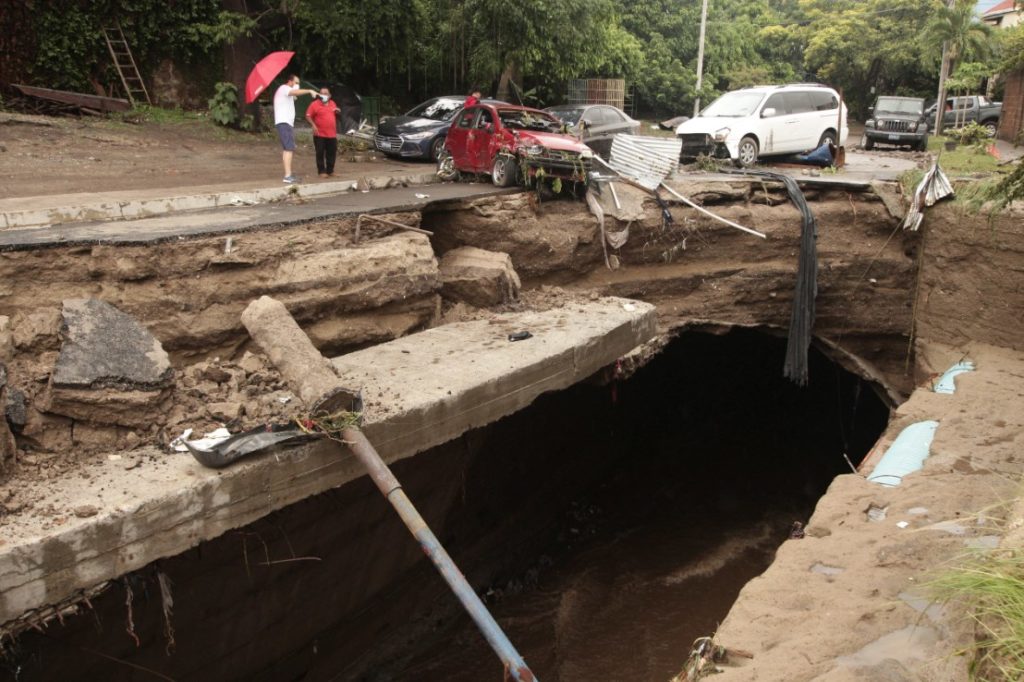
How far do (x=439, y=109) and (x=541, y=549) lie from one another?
33.1ft

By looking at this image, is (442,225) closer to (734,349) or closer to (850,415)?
(734,349)

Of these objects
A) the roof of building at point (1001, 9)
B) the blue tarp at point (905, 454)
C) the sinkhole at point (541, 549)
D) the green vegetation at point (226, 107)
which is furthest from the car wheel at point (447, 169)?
the roof of building at point (1001, 9)

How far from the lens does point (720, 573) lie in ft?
37.3

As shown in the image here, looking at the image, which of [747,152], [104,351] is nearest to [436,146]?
[747,152]

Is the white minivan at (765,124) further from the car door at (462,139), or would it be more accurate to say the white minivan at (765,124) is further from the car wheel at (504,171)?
the car wheel at (504,171)

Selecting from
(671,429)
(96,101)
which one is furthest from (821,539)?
(96,101)

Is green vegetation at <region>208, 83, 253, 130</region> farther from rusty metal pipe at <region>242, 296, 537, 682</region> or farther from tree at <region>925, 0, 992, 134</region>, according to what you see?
tree at <region>925, 0, 992, 134</region>

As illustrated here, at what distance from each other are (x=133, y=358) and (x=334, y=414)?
60.0 inches

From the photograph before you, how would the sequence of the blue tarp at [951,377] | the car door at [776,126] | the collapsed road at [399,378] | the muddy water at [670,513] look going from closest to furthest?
the collapsed road at [399,378]
the blue tarp at [951,377]
the muddy water at [670,513]
the car door at [776,126]

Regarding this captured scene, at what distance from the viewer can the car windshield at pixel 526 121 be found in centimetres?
1352

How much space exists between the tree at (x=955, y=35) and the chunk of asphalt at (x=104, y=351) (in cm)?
2844

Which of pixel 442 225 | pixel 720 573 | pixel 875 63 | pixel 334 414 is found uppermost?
pixel 875 63

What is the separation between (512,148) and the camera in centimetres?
1180

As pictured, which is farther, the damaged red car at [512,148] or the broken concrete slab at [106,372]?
the damaged red car at [512,148]
